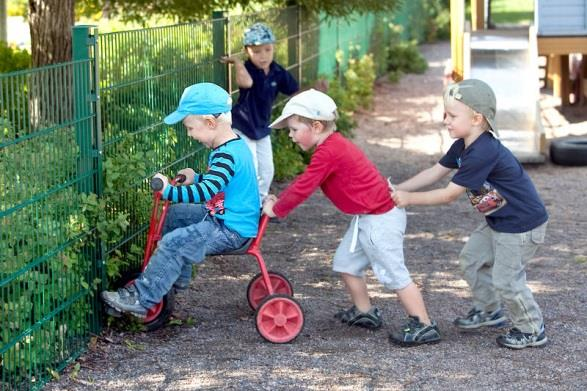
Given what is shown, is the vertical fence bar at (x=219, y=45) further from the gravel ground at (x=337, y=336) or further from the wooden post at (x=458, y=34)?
the wooden post at (x=458, y=34)

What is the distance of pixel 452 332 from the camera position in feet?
20.2

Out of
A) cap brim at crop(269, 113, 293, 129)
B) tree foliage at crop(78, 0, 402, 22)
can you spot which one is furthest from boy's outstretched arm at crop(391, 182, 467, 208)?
tree foliage at crop(78, 0, 402, 22)

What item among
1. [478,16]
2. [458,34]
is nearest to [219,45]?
[458,34]

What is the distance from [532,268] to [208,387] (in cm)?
322

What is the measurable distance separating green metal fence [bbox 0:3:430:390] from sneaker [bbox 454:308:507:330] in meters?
1.81

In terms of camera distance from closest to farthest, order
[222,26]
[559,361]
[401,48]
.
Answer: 1. [559,361]
2. [222,26]
3. [401,48]

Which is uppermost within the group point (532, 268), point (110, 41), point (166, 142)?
point (110, 41)

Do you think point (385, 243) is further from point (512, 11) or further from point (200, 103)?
point (512, 11)

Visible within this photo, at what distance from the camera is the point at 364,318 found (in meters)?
6.16

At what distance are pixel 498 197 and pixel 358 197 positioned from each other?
2.32ft

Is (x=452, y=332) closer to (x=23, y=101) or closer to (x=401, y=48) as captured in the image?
(x=23, y=101)

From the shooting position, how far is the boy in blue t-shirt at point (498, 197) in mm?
5637

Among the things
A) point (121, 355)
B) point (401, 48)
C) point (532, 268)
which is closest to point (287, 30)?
point (532, 268)

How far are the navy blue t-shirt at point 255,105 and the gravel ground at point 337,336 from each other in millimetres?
809
